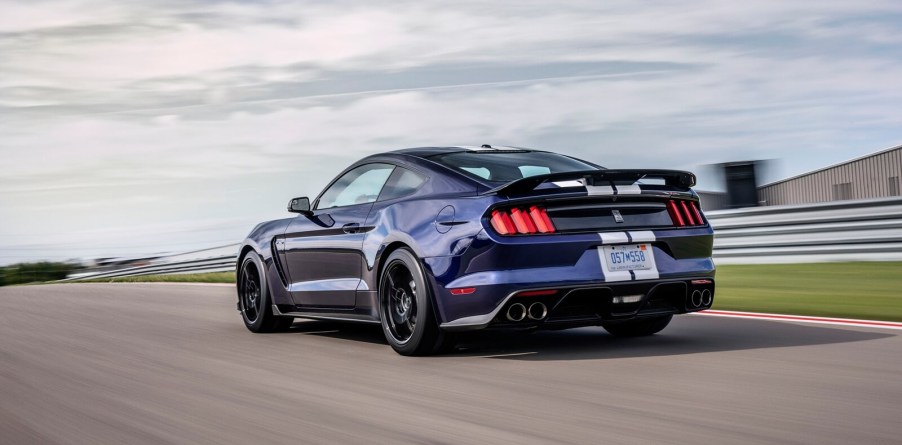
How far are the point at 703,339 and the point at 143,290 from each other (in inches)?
427

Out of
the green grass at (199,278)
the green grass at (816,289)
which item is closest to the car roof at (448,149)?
the green grass at (816,289)

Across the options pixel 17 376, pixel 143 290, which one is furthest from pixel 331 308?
pixel 143 290

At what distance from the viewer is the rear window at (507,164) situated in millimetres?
6801

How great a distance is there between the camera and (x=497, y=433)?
4.27 m

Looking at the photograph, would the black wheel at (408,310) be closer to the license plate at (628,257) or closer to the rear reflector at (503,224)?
the rear reflector at (503,224)

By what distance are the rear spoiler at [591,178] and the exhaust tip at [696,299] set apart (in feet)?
2.29

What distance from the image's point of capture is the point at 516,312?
6055 millimetres

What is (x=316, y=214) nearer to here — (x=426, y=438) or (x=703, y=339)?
(x=703, y=339)

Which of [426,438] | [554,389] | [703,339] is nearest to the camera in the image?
[426,438]

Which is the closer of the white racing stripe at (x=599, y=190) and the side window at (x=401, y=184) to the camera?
the white racing stripe at (x=599, y=190)

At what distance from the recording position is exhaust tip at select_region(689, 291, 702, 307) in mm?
6594

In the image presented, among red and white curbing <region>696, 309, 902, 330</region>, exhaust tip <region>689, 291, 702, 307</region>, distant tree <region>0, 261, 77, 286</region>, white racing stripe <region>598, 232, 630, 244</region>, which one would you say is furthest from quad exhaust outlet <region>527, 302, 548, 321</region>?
distant tree <region>0, 261, 77, 286</region>

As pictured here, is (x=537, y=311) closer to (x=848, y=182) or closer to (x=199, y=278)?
(x=199, y=278)

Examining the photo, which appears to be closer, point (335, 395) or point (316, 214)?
point (335, 395)
